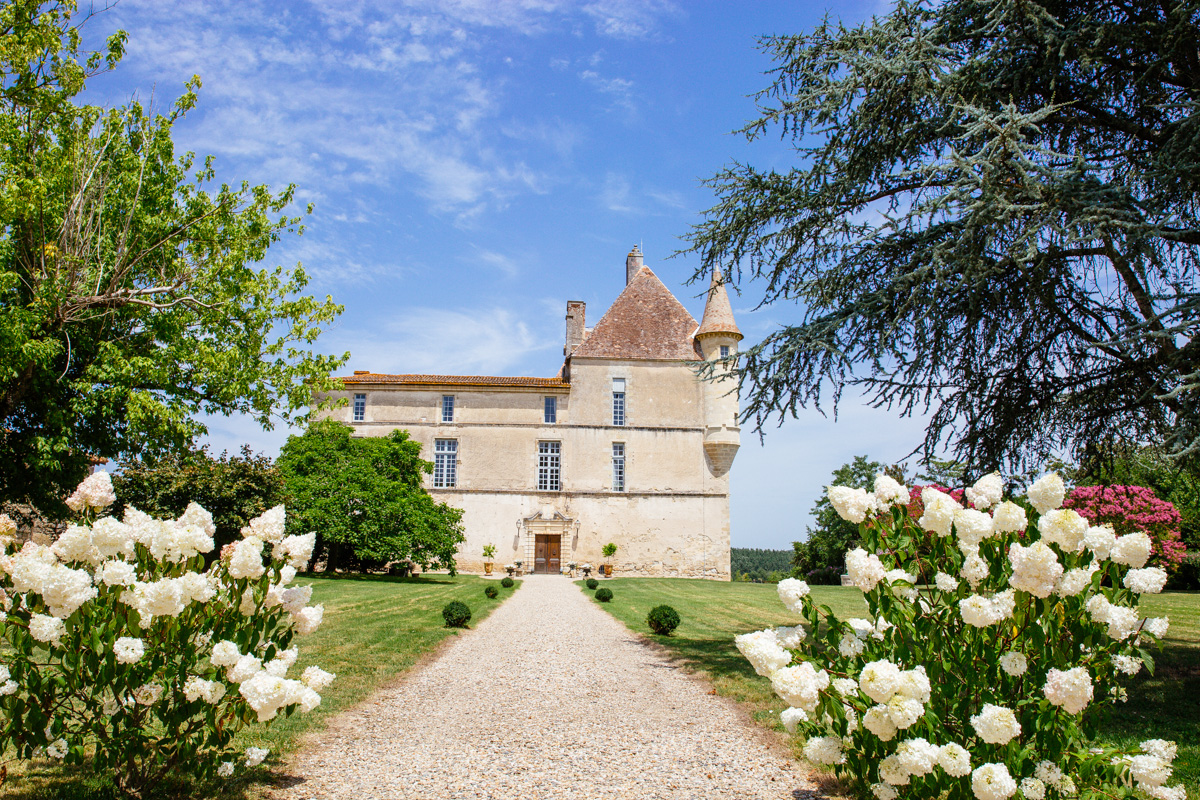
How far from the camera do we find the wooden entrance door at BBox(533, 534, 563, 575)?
33.3 metres

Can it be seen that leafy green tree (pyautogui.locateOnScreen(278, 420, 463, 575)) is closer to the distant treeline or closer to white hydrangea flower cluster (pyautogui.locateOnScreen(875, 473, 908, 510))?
white hydrangea flower cluster (pyautogui.locateOnScreen(875, 473, 908, 510))

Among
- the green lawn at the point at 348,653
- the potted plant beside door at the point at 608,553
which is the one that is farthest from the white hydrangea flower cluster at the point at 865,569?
the potted plant beside door at the point at 608,553

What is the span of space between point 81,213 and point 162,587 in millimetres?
10778

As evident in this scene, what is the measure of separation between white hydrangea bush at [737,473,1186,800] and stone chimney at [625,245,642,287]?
34.0 metres

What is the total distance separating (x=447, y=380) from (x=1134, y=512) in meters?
26.6

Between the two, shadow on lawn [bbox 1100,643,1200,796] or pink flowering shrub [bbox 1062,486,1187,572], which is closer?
shadow on lawn [bbox 1100,643,1200,796]

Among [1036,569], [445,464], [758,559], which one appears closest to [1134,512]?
[1036,569]

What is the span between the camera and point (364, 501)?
2589cm

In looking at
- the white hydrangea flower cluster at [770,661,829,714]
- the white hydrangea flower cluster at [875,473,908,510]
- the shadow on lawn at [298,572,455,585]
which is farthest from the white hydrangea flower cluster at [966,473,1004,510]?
the shadow on lawn at [298,572,455,585]

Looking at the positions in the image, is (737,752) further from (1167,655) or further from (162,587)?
(1167,655)

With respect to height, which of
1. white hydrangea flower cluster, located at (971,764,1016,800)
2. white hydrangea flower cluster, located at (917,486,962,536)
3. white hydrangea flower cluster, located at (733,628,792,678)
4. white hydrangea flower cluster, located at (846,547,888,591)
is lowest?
white hydrangea flower cluster, located at (971,764,1016,800)

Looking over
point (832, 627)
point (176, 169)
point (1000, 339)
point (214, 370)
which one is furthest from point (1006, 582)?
point (176, 169)

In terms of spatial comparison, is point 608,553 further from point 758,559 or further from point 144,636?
point 758,559

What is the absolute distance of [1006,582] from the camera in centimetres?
353
